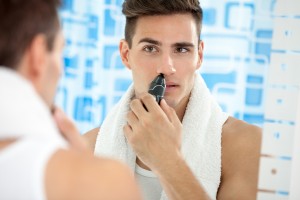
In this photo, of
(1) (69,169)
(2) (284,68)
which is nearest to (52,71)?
(1) (69,169)

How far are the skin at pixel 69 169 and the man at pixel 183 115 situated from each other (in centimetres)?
47

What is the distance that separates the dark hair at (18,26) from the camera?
1.65 ft

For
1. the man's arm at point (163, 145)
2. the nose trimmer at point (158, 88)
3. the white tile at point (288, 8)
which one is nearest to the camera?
the white tile at point (288, 8)

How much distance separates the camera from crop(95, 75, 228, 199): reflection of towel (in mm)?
1113

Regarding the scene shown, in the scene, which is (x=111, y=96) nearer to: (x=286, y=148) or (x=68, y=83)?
(x=68, y=83)

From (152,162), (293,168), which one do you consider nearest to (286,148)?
(293,168)

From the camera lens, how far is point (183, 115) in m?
1.24

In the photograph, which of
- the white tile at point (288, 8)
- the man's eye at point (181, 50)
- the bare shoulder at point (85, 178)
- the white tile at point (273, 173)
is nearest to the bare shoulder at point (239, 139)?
the man's eye at point (181, 50)

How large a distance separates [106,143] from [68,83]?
32 centimetres

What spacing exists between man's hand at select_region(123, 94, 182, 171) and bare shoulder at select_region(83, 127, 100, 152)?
328mm

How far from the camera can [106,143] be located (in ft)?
4.05

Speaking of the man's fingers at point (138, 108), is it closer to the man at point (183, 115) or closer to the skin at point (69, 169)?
the man at point (183, 115)

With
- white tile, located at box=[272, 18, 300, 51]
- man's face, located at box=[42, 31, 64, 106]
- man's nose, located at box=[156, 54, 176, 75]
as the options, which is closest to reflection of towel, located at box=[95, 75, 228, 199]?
man's nose, located at box=[156, 54, 176, 75]

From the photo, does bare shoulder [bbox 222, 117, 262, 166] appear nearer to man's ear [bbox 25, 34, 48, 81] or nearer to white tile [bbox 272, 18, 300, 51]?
white tile [bbox 272, 18, 300, 51]
